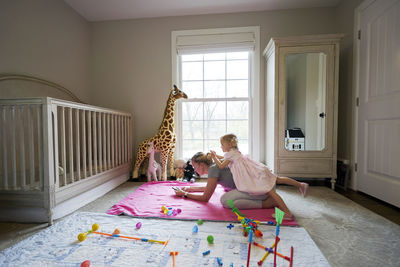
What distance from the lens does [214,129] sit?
112 inches

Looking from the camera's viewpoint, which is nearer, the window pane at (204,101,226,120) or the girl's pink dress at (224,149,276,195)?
the girl's pink dress at (224,149,276,195)

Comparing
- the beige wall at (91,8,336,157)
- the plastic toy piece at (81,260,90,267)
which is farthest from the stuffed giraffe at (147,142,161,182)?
the plastic toy piece at (81,260,90,267)

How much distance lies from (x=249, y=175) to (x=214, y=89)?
5.46ft

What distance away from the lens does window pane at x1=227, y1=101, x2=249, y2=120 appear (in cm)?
280

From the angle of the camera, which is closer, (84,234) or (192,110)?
(84,234)

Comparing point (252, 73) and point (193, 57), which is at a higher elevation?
point (193, 57)

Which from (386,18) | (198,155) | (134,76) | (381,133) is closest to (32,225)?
(198,155)

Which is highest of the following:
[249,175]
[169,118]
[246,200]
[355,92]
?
[355,92]

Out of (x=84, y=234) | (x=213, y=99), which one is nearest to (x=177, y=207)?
(x=84, y=234)

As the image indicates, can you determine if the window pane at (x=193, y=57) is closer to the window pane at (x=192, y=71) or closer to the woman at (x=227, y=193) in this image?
the window pane at (x=192, y=71)

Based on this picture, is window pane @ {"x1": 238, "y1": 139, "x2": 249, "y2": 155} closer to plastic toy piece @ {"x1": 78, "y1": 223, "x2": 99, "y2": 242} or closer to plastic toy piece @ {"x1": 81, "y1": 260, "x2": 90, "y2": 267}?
plastic toy piece @ {"x1": 78, "y1": 223, "x2": 99, "y2": 242}

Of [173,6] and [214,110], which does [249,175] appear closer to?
[214,110]

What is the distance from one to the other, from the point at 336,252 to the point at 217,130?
1966 millimetres

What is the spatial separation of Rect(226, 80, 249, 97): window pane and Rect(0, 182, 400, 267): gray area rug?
1.48m
